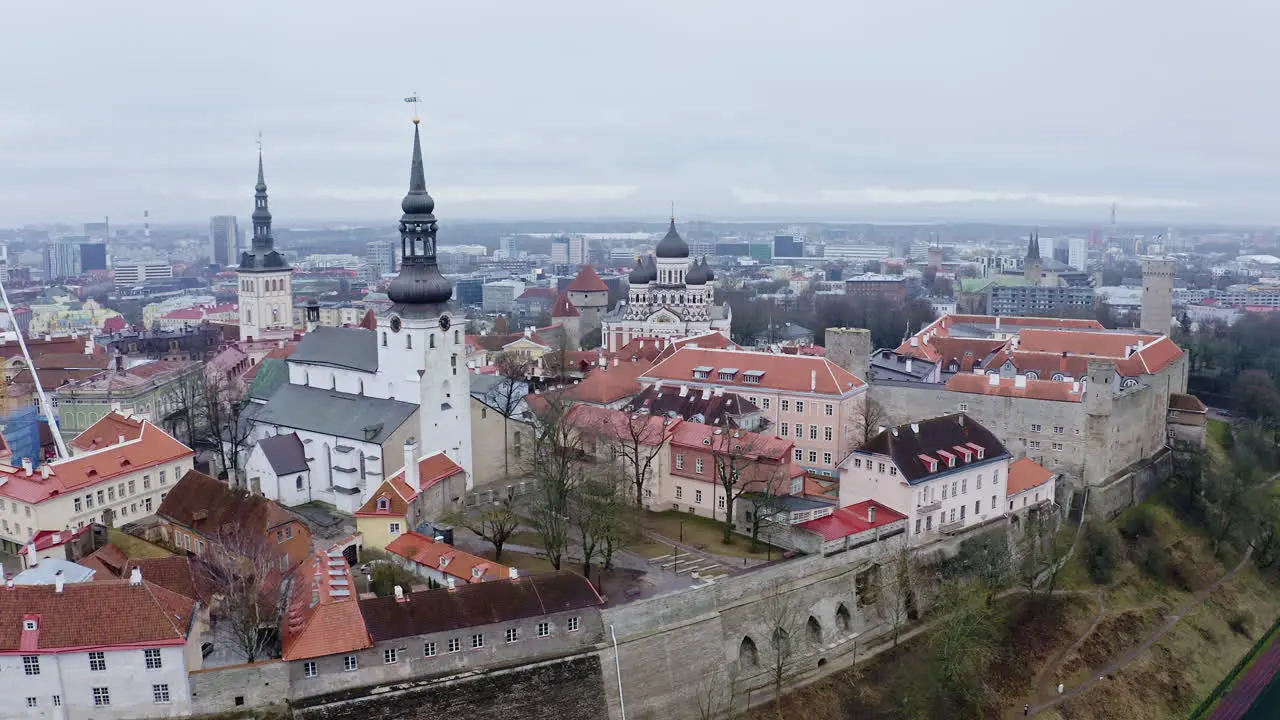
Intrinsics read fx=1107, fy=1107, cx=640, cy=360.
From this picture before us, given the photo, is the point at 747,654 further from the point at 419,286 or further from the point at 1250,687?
the point at 1250,687

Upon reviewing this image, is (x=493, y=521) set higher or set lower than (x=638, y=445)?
lower

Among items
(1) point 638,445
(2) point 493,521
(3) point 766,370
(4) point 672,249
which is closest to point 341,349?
(1) point 638,445

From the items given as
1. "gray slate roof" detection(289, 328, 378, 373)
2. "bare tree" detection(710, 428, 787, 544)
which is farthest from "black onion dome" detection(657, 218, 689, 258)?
"bare tree" detection(710, 428, 787, 544)

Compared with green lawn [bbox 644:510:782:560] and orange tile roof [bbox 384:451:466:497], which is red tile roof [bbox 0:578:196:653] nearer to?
orange tile roof [bbox 384:451:466:497]

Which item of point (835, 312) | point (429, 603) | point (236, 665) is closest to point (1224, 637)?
point (429, 603)

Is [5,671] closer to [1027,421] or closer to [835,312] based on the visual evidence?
[1027,421]
